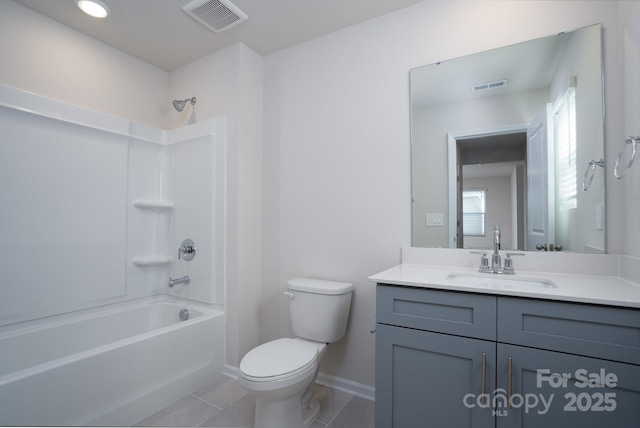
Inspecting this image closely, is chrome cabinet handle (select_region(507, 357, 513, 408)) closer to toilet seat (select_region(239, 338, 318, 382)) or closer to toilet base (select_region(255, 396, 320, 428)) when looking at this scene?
Answer: toilet seat (select_region(239, 338, 318, 382))

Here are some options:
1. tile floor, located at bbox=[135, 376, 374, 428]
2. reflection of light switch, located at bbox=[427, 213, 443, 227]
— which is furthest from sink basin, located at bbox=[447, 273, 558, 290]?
tile floor, located at bbox=[135, 376, 374, 428]

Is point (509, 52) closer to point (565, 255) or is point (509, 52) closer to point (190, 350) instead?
point (565, 255)

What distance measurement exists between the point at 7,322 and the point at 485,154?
300cm

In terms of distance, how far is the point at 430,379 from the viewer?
4.10ft

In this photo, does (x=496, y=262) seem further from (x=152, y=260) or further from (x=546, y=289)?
(x=152, y=260)

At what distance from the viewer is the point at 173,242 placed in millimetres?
2662

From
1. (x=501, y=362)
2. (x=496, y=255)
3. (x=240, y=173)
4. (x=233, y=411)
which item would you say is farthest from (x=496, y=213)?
(x=233, y=411)

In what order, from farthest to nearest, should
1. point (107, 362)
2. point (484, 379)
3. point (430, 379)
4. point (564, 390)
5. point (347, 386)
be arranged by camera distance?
point (347, 386) < point (107, 362) < point (430, 379) < point (484, 379) < point (564, 390)

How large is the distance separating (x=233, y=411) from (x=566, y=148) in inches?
92.2

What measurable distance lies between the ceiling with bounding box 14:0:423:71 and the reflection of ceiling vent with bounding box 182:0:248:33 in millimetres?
40

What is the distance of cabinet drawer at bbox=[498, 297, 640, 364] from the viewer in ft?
3.19

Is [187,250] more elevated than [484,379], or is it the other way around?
[187,250]

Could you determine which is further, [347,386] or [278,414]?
[347,386]

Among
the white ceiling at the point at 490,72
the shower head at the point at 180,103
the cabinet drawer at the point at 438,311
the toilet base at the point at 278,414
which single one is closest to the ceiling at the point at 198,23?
the shower head at the point at 180,103
